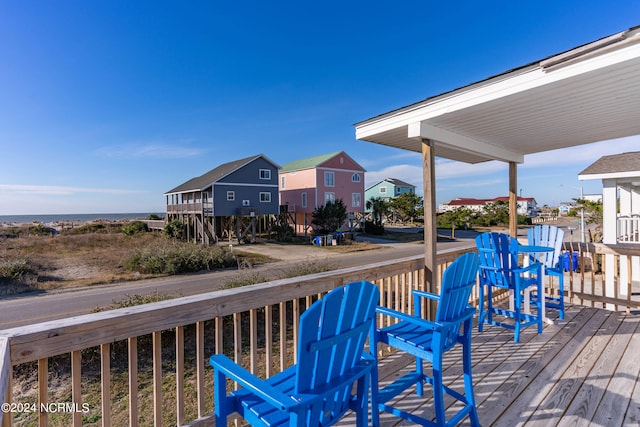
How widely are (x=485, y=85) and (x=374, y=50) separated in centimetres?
968

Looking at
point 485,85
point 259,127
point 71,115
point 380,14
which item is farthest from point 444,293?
point 259,127

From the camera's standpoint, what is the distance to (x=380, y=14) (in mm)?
8500

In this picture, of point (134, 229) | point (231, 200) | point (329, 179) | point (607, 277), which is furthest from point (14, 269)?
point (329, 179)

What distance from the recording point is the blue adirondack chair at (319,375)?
107 centimetres

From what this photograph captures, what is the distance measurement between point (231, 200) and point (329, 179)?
8.17 metres

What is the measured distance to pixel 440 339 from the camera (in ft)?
5.44

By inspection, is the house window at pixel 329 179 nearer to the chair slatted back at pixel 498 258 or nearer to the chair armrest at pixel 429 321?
the chair slatted back at pixel 498 258

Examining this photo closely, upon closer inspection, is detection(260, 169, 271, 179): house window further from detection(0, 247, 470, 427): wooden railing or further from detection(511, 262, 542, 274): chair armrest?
detection(511, 262, 542, 274): chair armrest

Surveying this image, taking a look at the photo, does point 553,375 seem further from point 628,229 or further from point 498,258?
point 628,229

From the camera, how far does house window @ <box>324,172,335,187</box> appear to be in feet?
79.8

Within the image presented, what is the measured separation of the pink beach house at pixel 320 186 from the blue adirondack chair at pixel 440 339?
2198 centimetres

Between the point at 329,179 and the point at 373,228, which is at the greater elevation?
the point at 329,179

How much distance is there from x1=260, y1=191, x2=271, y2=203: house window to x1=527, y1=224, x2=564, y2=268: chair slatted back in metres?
19.4

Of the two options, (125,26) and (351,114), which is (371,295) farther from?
(351,114)
